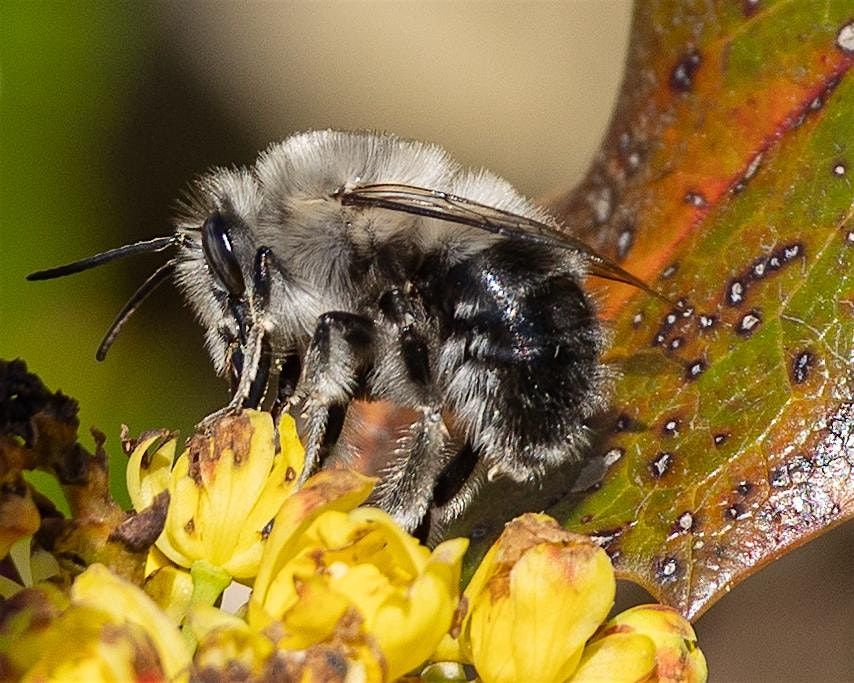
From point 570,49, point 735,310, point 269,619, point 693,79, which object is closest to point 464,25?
point 570,49

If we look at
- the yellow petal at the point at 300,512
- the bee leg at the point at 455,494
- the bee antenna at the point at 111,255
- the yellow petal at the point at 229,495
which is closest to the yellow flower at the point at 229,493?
the yellow petal at the point at 229,495

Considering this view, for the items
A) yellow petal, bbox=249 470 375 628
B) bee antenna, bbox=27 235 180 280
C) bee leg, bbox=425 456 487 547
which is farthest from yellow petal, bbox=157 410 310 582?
bee antenna, bbox=27 235 180 280

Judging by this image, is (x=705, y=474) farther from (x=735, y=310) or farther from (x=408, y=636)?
(x=408, y=636)

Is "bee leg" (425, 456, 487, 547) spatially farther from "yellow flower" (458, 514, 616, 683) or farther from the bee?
"yellow flower" (458, 514, 616, 683)

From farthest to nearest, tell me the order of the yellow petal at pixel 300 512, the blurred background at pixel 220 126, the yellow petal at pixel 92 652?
the blurred background at pixel 220 126
the yellow petal at pixel 300 512
the yellow petal at pixel 92 652

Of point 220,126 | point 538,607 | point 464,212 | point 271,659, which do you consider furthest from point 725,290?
point 220,126

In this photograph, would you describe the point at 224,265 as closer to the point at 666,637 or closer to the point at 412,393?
the point at 412,393

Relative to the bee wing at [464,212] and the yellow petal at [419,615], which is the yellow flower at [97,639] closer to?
the yellow petal at [419,615]
